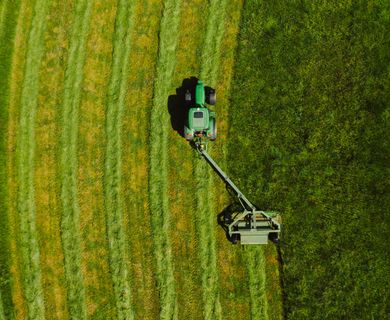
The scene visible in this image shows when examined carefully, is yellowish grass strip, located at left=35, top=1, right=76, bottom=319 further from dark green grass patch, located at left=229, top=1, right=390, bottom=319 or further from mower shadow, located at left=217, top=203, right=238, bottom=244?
dark green grass patch, located at left=229, top=1, right=390, bottom=319

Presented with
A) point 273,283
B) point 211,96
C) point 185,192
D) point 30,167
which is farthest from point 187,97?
point 273,283

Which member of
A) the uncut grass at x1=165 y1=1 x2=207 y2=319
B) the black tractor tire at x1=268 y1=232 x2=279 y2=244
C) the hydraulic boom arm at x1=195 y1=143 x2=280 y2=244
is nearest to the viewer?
the hydraulic boom arm at x1=195 y1=143 x2=280 y2=244

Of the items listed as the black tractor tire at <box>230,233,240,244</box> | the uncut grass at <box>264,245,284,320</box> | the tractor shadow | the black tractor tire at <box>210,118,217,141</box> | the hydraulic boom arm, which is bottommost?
the uncut grass at <box>264,245,284,320</box>

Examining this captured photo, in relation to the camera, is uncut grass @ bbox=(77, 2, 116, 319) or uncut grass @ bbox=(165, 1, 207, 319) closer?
uncut grass @ bbox=(165, 1, 207, 319)

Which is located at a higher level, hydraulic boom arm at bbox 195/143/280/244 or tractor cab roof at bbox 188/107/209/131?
tractor cab roof at bbox 188/107/209/131

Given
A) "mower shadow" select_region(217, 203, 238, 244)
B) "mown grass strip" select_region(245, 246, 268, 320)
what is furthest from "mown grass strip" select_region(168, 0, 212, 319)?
"mown grass strip" select_region(245, 246, 268, 320)

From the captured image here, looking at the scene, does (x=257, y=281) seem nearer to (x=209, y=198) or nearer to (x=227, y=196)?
(x=227, y=196)

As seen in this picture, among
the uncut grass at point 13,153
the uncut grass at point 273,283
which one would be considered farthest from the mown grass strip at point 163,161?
the uncut grass at point 13,153

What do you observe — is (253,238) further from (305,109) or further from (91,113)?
(91,113)

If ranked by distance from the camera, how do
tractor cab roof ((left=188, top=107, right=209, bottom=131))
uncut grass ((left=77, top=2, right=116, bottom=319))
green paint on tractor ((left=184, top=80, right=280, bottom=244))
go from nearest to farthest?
tractor cab roof ((left=188, top=107, right=209, bottom=131)) → green paint on tractor ((left=184, top=80, right=280, bottom=244)) → uncut grass ((left=77, top=2, right=116, bottom=319))
